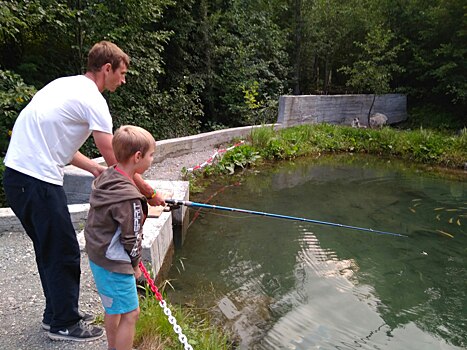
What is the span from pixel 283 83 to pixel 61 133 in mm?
11577

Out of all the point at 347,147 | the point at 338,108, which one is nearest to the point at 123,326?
the point at 347,147

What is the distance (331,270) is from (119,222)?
2779mm

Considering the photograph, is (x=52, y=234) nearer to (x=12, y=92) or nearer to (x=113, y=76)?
(x=113, y=76)

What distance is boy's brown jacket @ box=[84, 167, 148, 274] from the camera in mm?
1752

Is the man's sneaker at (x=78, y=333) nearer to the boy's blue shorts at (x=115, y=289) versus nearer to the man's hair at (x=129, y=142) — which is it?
the boy's blue shorts at (x=115, y=289)

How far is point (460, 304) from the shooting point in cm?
354

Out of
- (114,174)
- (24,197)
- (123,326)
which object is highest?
(114,174)

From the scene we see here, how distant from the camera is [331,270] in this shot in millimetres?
4012

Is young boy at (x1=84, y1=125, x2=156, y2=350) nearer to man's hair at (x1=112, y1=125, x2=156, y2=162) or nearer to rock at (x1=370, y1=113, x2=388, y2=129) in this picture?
man's hair at (x1=112, y1=125, x2=156, y2=162)

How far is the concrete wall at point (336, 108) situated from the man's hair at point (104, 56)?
8822 millimetres

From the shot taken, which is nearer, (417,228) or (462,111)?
(417,228)

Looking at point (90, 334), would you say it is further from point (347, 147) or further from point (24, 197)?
point (347, 147)

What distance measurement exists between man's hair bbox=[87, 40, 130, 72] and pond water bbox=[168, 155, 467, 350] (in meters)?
2.01

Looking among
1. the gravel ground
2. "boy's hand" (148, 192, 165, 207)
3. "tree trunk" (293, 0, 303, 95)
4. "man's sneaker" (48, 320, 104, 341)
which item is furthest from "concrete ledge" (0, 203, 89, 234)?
"tree trunk" (293, 0, 303, 95)
